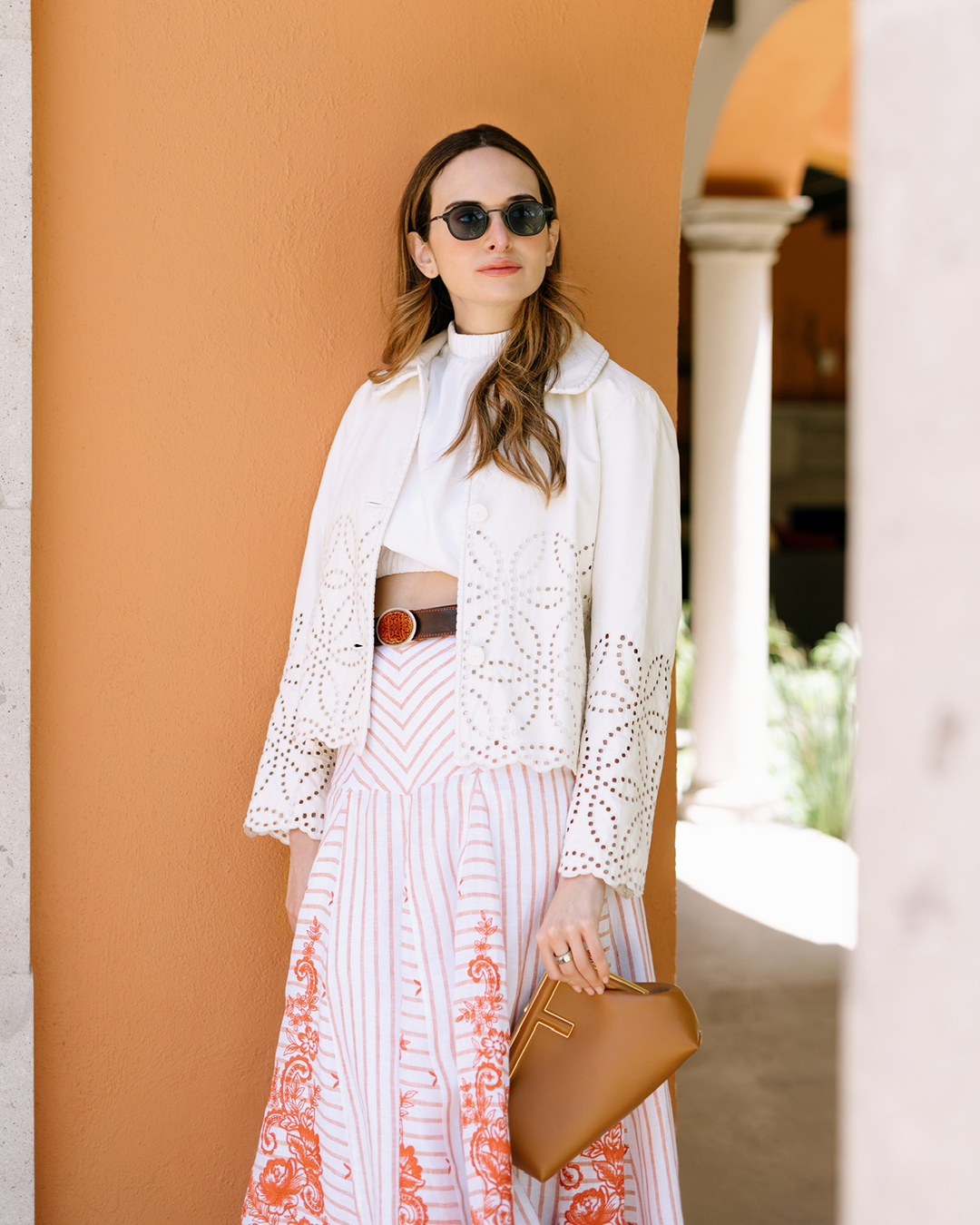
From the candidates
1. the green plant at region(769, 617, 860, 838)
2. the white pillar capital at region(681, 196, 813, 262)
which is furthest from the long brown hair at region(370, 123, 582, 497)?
the white pillar capital at region(681, 196, 813, 262)

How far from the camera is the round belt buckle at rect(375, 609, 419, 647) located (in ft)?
6.37

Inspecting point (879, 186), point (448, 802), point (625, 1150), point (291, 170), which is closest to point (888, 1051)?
point (879, 186)

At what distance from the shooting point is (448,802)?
1.88 metres

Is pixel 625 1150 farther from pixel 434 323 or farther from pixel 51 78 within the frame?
pixel 51 78

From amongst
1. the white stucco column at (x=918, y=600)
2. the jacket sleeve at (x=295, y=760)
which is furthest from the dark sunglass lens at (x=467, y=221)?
the white stucco column at (x=918, y=600)

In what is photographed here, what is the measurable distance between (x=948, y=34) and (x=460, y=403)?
58.3 inches

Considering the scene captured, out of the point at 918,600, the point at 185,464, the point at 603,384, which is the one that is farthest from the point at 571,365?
the point at 918,600

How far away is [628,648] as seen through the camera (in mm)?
1848

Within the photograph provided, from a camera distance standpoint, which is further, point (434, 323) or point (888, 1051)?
point (434, 323)

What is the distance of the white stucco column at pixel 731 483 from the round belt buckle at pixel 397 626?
487 centimetres

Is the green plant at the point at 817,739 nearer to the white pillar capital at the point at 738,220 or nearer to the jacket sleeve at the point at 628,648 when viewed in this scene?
the white pillar capital at the point at 738,220

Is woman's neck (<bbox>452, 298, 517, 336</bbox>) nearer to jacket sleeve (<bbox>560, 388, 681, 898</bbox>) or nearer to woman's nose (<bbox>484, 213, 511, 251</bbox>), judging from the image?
woman's nose (<bbox>484, 213, 511, 251</bbox>)

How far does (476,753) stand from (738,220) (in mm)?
5416

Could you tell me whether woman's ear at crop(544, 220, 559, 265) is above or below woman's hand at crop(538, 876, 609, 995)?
above
